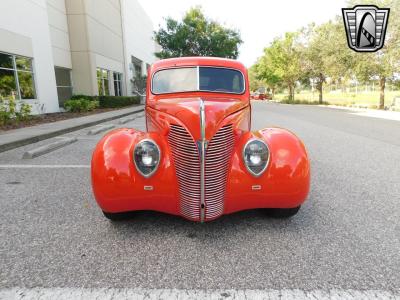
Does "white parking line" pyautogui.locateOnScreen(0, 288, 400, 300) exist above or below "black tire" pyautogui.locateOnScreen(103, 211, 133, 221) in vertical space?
below

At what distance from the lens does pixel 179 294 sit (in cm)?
199

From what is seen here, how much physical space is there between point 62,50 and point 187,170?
19572 millimetres

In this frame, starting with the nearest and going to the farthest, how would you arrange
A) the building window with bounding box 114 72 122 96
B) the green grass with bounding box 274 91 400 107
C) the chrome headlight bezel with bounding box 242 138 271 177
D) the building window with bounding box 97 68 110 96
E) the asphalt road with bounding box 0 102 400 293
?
the asphalt road with bounding box 0 102 400 293
the chrome headlight bezel with bounding box 242 138 271 177
the building window with bounding box 97 68 110 96
the building window with bounding box 114 72 122 96
the green grass with bounding box 274 91 400 107

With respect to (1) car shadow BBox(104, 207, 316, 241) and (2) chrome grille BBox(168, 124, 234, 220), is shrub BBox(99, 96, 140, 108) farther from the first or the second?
(2) chrome grille BBox(168, 124, 234, 220)

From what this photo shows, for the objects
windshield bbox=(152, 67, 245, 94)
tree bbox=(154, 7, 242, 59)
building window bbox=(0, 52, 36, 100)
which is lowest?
windshield bbox=(152, 67, 245, 94)

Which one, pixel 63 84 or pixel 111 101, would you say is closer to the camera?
pixel 63 84

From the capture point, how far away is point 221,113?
9.10ft

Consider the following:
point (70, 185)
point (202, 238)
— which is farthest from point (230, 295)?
point (70, 185)

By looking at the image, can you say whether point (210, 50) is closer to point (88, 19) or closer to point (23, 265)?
point (88, 19)

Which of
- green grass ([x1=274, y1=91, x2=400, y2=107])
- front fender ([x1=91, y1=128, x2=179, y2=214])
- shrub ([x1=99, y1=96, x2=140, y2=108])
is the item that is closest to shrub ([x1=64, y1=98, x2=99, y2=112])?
shrub ([x1=99, y1=96, x2=140, y2=108])

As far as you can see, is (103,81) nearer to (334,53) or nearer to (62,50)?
(62,50)

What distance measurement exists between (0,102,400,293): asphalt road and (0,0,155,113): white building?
10549 mm

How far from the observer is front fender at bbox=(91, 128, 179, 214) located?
8.63ft

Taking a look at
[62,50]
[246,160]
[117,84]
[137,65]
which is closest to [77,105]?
[62,50]
